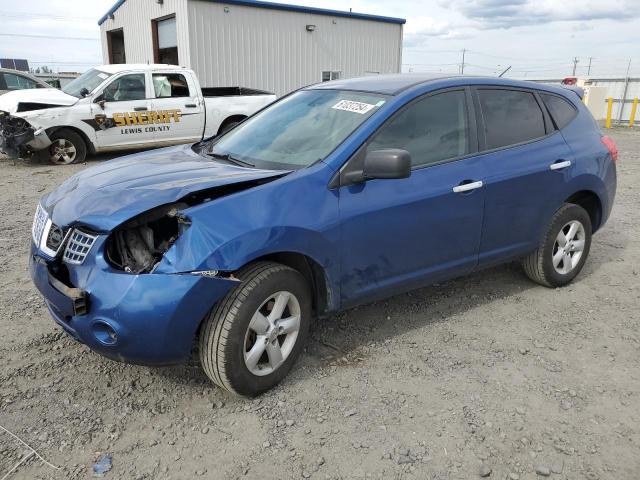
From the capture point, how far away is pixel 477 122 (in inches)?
147

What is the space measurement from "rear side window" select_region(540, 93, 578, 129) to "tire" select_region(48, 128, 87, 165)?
8.30 metres

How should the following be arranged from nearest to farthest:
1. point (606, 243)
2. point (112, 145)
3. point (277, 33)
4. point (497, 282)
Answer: point (497, 282) < point (606, 243) < point (112, 145) < point (277, 33)

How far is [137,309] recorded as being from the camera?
249 centimetres

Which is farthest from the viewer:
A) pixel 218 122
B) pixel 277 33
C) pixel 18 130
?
pixel 277 33

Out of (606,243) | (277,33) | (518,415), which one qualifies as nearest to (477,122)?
(518,415)

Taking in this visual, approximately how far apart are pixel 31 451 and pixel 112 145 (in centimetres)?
848

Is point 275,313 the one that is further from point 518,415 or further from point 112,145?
point 112,145

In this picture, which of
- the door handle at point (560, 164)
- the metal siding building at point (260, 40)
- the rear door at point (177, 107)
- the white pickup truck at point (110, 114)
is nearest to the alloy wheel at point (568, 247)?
the door handle at point (560, 164)

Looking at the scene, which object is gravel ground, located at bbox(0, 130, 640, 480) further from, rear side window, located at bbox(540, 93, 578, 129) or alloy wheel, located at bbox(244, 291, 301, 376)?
Result: rear side window, located at bbox(540, 93, 578, 129)

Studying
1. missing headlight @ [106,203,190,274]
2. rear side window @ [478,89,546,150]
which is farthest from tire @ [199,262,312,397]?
rear side window @ [478,89,546,150]

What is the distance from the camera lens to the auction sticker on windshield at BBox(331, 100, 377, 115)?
3.38 m

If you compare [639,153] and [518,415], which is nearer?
[518,415]

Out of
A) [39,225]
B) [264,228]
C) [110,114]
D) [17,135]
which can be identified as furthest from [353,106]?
[17,135]

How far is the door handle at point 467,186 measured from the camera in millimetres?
3490
